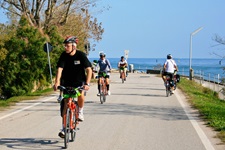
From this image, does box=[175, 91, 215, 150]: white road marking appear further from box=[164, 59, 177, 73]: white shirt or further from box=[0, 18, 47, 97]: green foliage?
box=[0, 18, 47, 97]: green foliage

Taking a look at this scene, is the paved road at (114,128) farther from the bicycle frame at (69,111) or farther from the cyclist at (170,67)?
the cyclist at (170,67)

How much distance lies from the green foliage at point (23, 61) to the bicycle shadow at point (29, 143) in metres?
14.5

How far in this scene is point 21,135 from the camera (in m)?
10.6

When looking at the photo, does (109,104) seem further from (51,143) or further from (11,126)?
(51,143)

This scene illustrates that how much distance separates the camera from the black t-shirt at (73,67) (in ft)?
31.7

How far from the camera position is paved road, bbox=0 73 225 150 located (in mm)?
9594

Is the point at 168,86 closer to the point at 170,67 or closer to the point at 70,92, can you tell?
the point at 170,67

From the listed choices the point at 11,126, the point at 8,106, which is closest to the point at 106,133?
the point at 11,126

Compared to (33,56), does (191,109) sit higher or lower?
lower

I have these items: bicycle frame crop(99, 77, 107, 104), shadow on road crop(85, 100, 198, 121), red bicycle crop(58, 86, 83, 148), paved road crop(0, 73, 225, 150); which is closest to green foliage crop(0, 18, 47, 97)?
bicycle frame crop(99, 77, 107, 104)

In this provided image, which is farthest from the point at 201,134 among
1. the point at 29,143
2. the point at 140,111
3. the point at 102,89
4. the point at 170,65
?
the point at 170,65

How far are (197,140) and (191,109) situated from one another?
652 centimetres

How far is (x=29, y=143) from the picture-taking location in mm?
9656

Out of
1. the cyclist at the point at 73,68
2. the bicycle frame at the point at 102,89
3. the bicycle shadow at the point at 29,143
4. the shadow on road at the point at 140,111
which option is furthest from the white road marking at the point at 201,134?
the bicycle frame at the point at 102,89
